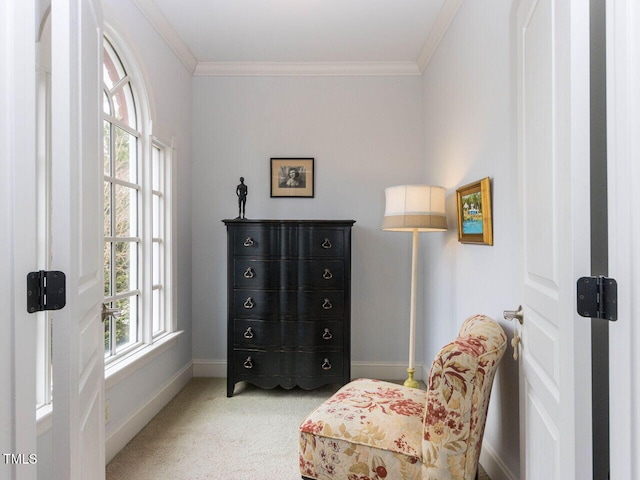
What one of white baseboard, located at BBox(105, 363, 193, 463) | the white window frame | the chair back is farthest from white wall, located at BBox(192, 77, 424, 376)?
the chair back

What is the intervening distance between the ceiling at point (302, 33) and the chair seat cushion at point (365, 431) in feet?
7.82

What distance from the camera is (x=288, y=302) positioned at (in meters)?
3.17

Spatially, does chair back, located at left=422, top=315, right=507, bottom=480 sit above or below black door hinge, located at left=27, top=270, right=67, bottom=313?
below

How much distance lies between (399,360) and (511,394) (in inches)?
71.7

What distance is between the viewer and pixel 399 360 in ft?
12.0

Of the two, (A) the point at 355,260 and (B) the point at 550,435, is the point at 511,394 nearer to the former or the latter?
(B) the point at 550,435

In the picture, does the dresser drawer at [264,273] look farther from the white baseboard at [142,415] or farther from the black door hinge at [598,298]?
the black door hinge at [598,298]

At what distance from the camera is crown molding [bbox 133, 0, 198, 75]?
104 inches

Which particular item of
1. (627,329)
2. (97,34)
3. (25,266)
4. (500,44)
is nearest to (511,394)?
(627,329)

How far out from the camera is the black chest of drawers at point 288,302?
316 centimetres

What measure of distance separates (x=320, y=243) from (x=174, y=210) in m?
1.17

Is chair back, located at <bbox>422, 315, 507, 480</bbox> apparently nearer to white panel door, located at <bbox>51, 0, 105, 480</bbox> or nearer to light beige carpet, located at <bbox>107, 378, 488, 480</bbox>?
light beige carpet, located at <bbox>107, 378, 488, 480</bbox>

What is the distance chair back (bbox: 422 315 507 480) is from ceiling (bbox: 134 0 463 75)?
7.09ft

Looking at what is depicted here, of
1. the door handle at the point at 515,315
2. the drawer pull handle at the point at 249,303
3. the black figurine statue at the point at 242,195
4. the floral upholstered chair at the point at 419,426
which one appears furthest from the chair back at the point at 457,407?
the black figurine statue at the point at 242,195
